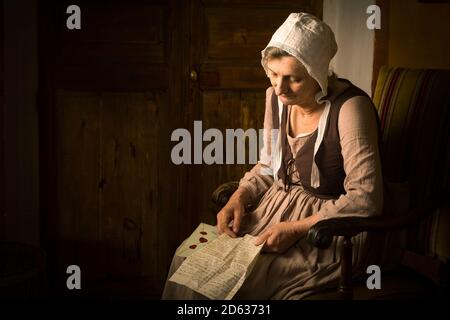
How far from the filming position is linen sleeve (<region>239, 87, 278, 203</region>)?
1994 millimetres

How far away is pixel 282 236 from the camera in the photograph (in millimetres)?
1714

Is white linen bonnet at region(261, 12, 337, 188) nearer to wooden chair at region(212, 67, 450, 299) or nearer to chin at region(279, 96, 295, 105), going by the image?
chin at region(279, 96, 295, 105)

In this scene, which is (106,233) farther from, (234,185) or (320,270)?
(320,270)

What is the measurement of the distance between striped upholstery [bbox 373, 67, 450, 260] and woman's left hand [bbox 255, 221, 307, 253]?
1.27 ft

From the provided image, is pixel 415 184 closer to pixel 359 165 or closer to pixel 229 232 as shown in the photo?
pixel 359 165

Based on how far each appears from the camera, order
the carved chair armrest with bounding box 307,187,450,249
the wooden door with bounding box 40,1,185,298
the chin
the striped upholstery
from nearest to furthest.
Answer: the carved chair armrest with bounding box 307,187,450,249, the chin, the striped upholstery, the wooden door with bounding box 40,1,185,298

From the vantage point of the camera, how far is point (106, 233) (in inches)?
117

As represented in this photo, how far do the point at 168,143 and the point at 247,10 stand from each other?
0.71m

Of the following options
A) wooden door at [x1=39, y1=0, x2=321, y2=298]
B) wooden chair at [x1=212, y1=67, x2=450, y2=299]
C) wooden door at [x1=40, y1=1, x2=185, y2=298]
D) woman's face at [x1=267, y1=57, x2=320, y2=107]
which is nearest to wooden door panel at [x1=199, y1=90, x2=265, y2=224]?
wooden door at [x1=39, y1=0, x2=321, y2=298]

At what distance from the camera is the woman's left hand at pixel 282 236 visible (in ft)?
5.61

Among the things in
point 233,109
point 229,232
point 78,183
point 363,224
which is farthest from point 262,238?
point 78,183

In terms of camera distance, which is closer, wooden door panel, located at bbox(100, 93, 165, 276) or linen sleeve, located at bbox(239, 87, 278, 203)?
linen sleeve, located at bbox(239, 87, 278, 203)

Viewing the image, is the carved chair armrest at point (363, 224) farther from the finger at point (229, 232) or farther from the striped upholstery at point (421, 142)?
the finger at point (229, 232)

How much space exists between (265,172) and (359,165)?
0.41 metres
